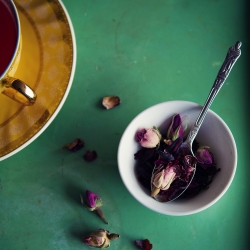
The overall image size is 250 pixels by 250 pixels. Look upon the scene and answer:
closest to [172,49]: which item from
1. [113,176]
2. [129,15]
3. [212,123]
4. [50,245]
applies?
[129,15]

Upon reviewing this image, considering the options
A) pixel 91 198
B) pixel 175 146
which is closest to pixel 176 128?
pixel 175 146

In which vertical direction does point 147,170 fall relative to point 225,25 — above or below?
below

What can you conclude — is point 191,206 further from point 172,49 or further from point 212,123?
point 172,49

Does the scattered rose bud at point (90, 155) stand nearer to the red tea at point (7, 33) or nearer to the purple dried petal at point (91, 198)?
the purple dried petal at point (91, 198)

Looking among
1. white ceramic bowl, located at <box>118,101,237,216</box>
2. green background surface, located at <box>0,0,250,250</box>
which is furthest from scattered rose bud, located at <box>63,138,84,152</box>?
white ceramic bowl, located at <box>118,101,237,216</box>

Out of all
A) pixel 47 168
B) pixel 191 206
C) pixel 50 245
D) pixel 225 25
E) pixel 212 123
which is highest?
pixel 225 25

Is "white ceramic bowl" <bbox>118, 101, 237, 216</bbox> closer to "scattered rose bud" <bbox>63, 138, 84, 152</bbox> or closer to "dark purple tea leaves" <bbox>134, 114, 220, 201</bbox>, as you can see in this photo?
"dark purple tea leaves" <bbox>134, 114, 220, 201</bbox>

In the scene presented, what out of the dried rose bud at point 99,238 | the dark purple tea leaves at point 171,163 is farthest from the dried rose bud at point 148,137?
the dried rose bud at point 99,238
